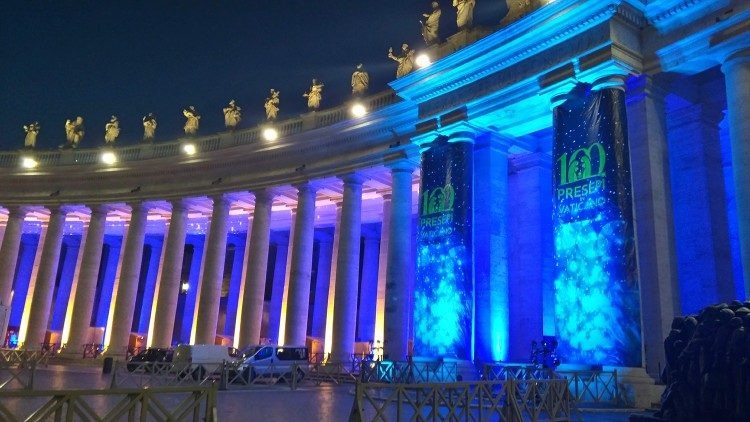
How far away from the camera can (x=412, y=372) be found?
91.4 ft

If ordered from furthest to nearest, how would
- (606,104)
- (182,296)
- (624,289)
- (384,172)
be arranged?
(182,296)
(384,172)
(606,104)
(624,289)

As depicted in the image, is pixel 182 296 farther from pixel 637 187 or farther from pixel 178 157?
pixel 637 187

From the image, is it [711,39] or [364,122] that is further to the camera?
[364,122]

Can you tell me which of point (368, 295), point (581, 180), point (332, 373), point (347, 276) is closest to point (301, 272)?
point (347, 276)

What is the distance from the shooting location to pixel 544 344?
2517 cm

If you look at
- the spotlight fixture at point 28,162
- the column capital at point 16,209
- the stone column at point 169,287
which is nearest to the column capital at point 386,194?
the stone column at point 169,287

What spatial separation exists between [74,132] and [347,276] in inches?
1284

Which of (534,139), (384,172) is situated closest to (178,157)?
(384,172)

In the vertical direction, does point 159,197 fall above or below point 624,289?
above

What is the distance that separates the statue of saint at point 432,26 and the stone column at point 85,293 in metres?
31.7

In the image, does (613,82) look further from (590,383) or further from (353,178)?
(353,178)

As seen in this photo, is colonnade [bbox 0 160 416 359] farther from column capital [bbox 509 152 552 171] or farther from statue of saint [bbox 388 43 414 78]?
column capital [bbox 509 152 552 171]

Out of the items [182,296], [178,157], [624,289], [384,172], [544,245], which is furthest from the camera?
[182,296]

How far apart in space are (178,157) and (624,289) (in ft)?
118
